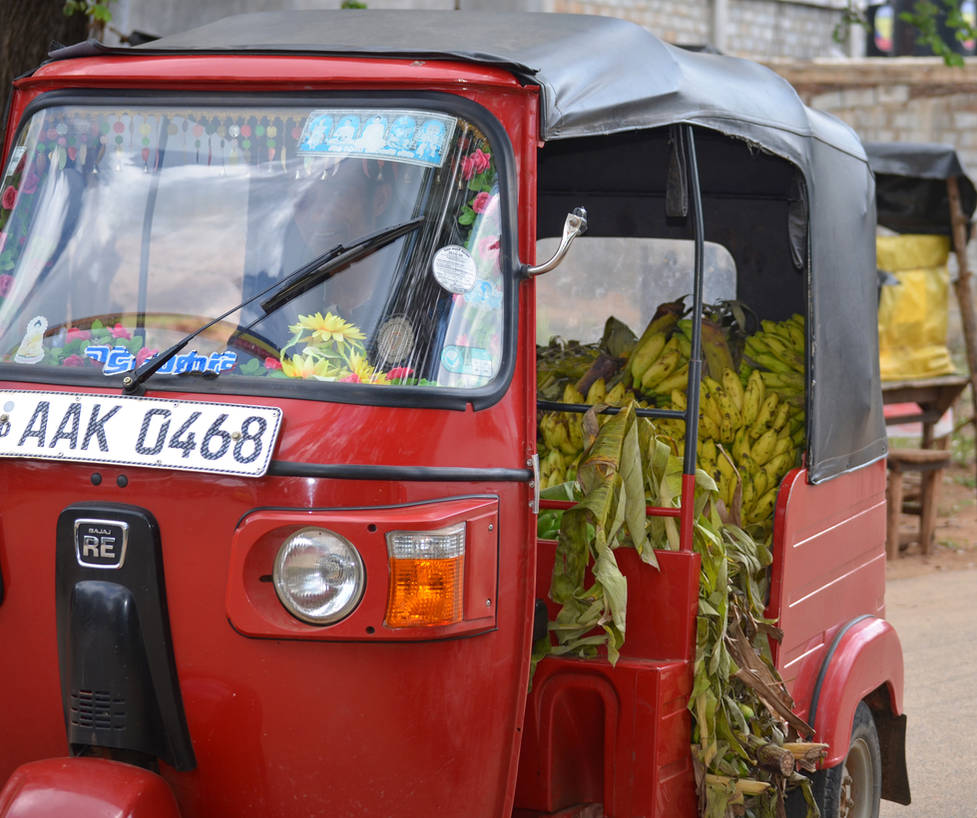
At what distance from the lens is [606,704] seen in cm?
325

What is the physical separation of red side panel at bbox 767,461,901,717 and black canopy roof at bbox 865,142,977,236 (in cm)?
715

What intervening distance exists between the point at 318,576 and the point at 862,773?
2.49 meters

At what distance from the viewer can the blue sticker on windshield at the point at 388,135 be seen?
288 cm

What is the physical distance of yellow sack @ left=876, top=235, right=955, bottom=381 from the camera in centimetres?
1217

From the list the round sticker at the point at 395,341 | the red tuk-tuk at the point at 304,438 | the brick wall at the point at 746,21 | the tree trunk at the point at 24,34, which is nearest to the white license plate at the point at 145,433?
the red tuk-tuk at the point at 304,438

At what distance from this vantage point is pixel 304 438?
269 centimetres

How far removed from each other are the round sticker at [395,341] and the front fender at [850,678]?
6.20 feet

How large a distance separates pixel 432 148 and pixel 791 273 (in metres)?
2.28

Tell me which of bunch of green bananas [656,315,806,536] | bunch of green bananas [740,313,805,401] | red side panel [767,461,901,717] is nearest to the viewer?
red side panel [767,461,901,717]

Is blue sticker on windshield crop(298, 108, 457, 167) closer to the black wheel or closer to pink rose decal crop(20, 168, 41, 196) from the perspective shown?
pink rose decal crop(20, 168, 41, 196)

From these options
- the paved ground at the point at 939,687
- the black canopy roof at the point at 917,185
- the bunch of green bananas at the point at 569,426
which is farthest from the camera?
the black canopy roof at the point at 917,185

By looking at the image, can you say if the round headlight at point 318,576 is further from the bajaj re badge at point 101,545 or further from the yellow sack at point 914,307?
the yellow sack at point 914,307

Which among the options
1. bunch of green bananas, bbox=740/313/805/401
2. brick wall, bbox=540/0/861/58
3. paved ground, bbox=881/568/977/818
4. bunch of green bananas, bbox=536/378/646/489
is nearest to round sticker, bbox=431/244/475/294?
bunch of green bananas, bbox=536/378/646/489

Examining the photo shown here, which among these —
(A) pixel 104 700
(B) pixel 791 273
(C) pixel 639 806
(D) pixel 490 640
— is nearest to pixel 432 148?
(D) pixel 490 640
